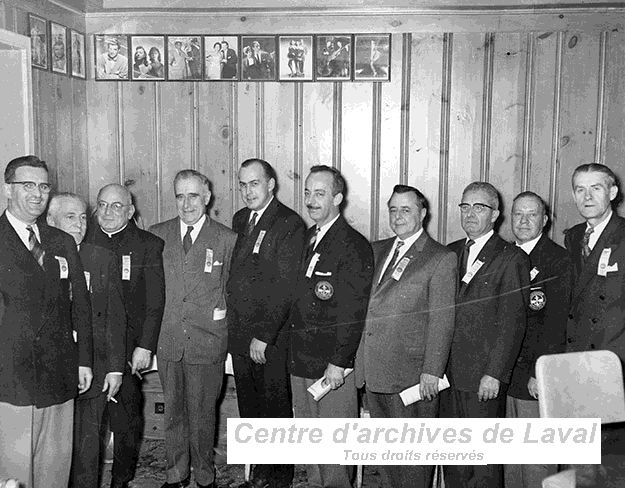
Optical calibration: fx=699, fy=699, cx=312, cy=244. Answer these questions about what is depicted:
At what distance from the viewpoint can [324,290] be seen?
3.04 meters

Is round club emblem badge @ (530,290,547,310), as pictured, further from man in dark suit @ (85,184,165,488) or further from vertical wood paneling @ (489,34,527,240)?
man in dark suit @ (85,184,165,488)

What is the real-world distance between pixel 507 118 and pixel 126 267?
2248 mm

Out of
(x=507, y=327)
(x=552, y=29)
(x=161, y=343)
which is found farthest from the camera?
(x=552, y=29)

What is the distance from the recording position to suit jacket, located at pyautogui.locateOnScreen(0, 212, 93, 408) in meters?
2.46

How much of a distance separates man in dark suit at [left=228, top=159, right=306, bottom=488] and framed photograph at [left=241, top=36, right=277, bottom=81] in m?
0.91

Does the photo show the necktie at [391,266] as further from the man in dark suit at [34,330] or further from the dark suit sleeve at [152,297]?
the man in dark suit at [34,330]

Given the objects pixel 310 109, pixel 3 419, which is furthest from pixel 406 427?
pixel 310 109

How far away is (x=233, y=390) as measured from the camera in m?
4.05

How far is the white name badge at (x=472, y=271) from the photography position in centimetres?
296

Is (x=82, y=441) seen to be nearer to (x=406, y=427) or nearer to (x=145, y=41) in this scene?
(x=406, y=427)

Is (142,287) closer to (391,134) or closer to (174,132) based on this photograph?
(174,132)

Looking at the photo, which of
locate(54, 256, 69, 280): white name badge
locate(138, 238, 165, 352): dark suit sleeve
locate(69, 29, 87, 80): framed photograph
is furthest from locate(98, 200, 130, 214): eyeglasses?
locate(69, 29, 87, 80): framed photograph

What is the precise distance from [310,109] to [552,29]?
1408 mm

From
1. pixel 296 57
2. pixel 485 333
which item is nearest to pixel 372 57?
pixel 296 57
